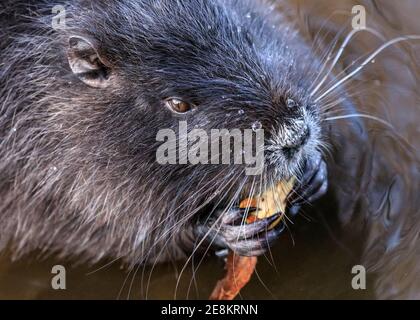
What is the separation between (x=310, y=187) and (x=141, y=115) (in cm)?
99

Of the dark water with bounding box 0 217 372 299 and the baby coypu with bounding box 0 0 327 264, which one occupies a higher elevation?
the baby coypu with bounding box 0 0 327 264

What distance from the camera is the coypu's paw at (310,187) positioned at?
3.00 m

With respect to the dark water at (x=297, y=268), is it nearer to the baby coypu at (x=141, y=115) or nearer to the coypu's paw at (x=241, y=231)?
the baby coypu at (x=141, y=115)

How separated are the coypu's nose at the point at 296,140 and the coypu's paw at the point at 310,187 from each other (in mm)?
371

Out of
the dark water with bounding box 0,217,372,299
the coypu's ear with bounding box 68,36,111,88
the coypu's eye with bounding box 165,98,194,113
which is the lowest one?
the dark water with bounding box 0,217,372,299

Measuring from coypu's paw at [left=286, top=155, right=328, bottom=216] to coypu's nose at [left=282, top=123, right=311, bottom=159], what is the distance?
1.22 feet

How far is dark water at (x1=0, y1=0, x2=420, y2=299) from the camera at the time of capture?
324 centimetres

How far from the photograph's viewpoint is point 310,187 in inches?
122

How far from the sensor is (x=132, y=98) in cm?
263

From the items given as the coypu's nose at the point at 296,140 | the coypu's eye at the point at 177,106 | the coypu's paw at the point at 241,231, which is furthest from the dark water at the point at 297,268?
the coypu's eye at the point at 177,106

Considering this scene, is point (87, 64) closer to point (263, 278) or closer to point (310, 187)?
point (310, 187)

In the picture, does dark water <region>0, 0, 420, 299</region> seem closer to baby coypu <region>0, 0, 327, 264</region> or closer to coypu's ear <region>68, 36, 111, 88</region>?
baby coypu <region>0, 0, 327, 264</region>

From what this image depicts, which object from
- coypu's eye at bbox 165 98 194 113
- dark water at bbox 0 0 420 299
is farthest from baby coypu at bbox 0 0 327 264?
dark water at bbox 0 0 420 299
